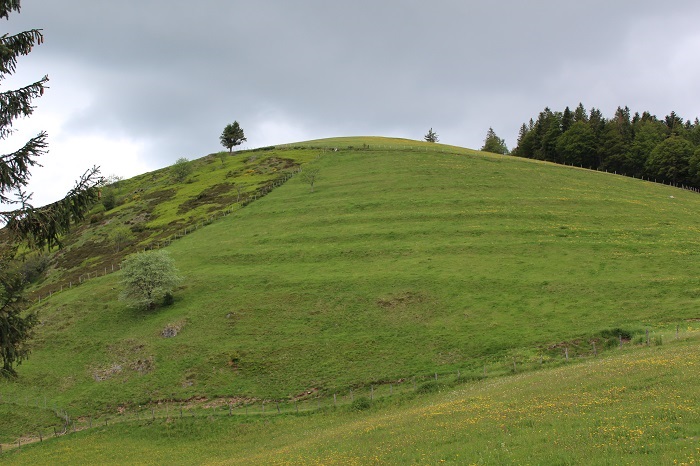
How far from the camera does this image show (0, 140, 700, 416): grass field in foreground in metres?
45.8

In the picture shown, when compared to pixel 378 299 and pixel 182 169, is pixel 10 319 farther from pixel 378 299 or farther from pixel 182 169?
pixel 182 169

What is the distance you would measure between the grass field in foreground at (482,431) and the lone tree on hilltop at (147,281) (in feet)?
74.3

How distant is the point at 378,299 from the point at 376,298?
36cm

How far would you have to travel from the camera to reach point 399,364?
44.9 meters

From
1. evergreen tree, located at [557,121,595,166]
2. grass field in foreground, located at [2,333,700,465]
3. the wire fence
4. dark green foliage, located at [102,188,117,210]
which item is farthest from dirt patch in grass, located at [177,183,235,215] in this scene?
evergreen tree, located at [557,121,595,166]

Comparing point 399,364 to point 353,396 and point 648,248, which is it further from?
point 648,248

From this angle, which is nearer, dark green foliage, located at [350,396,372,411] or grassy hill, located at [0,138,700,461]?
dark green foliage, located at [350,396,372,411]

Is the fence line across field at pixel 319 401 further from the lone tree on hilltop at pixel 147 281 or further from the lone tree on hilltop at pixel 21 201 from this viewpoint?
the lone tree on hilltop at pixel 21 201

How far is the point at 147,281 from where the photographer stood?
201ft

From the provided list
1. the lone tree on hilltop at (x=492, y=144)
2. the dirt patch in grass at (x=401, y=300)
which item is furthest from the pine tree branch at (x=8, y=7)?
the lone tree on hilltop at (x=492, y=144)

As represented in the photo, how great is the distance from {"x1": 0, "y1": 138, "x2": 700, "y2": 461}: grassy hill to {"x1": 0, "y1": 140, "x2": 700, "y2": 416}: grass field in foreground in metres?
0.22

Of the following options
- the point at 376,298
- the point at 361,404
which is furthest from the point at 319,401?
the point at 376,298

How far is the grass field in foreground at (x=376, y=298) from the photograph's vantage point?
45750 millimetres

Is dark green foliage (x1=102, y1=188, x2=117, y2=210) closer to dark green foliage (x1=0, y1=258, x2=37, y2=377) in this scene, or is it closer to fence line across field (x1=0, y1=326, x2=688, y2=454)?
fence line across field (x1=0, y1=326, x2=688, y2=454)
